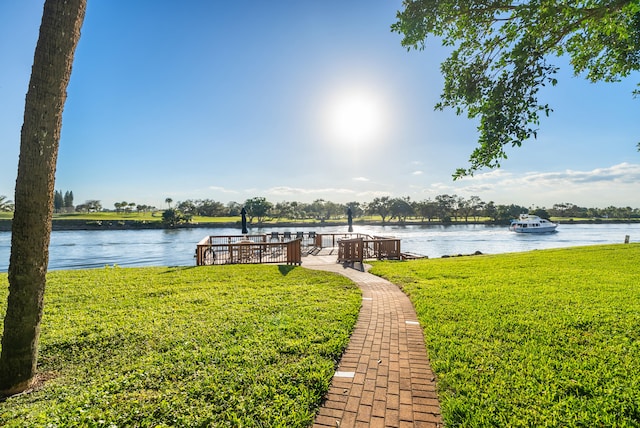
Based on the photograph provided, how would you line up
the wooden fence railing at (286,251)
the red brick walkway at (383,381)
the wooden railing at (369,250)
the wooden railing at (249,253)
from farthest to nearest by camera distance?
the wooden railing at (369,250), the wooden fence railing at (286,251), the wooden railing at (249,253), the red brick walkway at (383,381)

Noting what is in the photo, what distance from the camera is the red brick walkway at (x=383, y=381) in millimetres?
2389

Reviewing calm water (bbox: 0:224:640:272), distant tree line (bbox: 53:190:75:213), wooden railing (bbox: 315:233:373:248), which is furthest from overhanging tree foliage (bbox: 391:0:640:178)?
distant tree line (bbox: 53:190:75:213)

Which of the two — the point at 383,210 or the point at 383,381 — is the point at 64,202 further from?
the point at 383,381

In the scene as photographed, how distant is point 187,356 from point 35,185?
2.35 meters

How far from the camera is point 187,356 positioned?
134 inches

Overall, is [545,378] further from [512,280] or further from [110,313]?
[110,313]

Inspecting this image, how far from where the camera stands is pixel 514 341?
148 inches

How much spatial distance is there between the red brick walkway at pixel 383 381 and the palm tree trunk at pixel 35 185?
9.77 ft

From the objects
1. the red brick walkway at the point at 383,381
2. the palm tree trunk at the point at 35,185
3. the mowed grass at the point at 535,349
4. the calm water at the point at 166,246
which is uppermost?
the palm tree trunk at the point at 35,185

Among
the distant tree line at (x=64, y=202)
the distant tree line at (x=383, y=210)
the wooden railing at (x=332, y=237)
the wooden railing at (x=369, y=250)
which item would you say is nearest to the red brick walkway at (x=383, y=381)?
the wooden railing at (x=369, y=250)

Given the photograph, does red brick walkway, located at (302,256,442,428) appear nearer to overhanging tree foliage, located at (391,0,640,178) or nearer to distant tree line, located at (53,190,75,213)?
overhanging tree foliage, located at (391,0,640,178)

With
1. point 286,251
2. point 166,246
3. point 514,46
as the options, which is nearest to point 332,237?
point 286,251

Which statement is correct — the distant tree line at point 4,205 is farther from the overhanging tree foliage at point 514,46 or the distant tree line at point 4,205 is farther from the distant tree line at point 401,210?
the overhanging tree foliage at point 514,46

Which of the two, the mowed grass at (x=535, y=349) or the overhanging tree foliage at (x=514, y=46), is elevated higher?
the overhanging tree foliage at (x=514, y=46)
